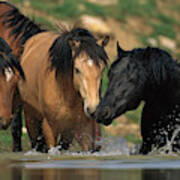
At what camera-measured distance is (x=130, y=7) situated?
2569 centimetres

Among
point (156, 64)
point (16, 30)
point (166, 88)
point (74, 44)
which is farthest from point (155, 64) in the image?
point (16, 30)

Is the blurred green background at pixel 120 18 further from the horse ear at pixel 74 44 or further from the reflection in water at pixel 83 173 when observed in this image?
the reflection in water at pixel 83 173

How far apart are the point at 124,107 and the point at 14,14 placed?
318cm

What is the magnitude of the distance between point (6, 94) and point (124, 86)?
63.4 inches

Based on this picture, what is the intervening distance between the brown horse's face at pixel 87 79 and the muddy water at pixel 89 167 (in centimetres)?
65

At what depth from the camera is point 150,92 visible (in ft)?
26.0

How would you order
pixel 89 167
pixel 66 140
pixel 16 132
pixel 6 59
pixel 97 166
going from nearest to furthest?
pixel 89 167 → pixel 97 166 → pixel 6 59 → pixel 66 140 → pixel 16 132

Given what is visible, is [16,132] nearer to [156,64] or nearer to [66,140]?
[66,140]

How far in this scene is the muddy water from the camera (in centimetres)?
543

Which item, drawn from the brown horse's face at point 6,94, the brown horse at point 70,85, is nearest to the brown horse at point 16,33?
the brown horse at point 70,85

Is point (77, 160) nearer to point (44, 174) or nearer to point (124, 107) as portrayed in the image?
point (124, 107)

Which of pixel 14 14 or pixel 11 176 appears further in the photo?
pixel 14 14

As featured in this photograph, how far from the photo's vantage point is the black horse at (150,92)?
25.7 ft

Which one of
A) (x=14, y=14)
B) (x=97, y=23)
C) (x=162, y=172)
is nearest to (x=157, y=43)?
(x=97, y=23)
